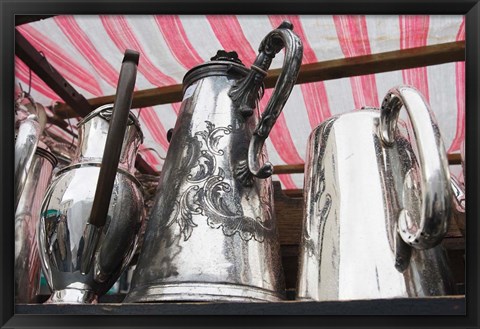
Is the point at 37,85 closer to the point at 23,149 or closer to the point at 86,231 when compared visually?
the point at 23,149

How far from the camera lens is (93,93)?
1.64 meters

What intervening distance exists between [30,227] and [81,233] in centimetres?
20

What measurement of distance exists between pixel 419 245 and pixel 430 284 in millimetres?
73

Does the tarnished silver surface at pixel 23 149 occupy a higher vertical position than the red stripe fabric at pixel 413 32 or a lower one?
lower

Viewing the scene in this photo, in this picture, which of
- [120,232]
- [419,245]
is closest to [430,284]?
[419,245]

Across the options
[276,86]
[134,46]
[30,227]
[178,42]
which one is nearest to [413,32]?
[178,42]

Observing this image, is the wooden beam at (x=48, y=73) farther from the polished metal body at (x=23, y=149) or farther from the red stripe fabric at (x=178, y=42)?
the polished metal body at (x=23, y=149)

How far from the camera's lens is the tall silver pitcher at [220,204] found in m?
0.62

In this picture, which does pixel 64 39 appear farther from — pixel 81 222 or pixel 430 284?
pixel 430 284

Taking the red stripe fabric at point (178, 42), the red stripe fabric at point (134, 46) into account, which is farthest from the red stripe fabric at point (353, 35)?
the red stripe fabric at point (134, 46)

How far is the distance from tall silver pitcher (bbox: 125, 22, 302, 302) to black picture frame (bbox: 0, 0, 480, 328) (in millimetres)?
102

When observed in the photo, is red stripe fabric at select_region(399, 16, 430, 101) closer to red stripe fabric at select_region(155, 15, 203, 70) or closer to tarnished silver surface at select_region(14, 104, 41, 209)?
red stripe fabric at select_region(155, 15, 203, 70)

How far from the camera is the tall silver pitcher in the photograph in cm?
62
